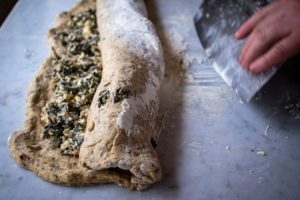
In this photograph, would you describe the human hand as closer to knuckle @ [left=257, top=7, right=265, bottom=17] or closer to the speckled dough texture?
knuckle @ [left=257, top=7, right=265, bottom=17]

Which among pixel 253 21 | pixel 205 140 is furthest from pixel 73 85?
pixel 253 21

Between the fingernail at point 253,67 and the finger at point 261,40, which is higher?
the finger at point 261,40

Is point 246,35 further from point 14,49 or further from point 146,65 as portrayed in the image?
point 14,49

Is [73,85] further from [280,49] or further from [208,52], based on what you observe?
[280,49]

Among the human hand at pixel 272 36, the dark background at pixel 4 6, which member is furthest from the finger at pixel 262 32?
the dark background at pixel 4 6

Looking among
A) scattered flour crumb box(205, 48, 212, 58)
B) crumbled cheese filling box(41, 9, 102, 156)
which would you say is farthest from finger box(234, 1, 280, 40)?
crumbled cheese filling box(41, 9, 102, 156)

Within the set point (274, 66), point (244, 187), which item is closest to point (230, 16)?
point (274, 66)

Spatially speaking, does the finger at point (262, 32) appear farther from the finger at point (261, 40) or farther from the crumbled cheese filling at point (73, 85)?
the crumbled cheese filling at point (73, 85)
